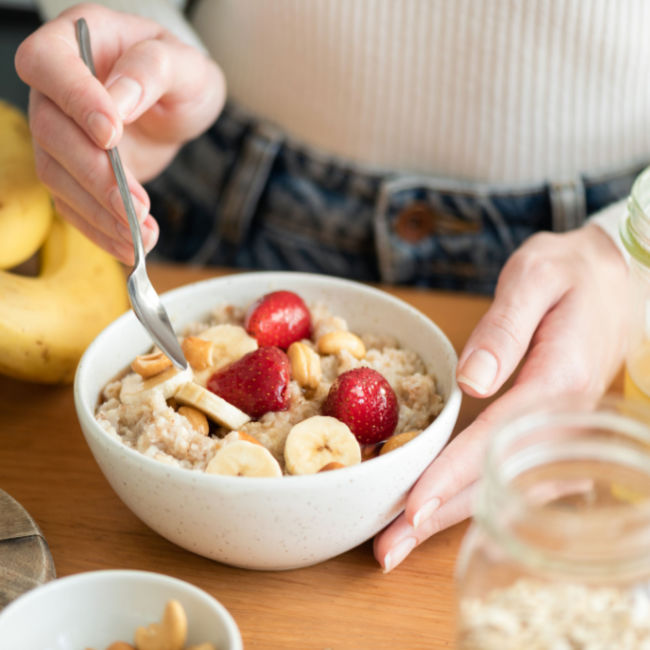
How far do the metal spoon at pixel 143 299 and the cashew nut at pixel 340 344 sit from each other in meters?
0.12

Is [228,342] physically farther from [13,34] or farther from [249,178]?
[13,34]

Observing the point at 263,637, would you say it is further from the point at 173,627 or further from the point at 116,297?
the point at 116,297

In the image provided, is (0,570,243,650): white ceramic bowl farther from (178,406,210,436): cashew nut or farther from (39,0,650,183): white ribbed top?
(39,0,650,183): white ribbed top

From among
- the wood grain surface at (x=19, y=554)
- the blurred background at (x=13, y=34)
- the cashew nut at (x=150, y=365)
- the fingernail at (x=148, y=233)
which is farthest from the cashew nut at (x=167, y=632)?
the blurred background at (x=13, y=34)

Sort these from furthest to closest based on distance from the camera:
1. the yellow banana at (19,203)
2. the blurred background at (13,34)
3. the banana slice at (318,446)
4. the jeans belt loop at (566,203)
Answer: the blurred background at (13,34)
the jeans belt loop at (566,203)
the yellow banana at (19,203)
the banana slice at (318,446)

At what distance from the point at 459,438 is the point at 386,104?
1.73 feet

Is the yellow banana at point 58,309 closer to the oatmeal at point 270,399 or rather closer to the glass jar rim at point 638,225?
the oatmeal at point 270,399

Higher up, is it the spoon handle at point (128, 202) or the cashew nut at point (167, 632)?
the spoon handle at point (128, 202)

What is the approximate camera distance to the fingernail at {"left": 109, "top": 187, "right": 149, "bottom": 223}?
0.72 meters

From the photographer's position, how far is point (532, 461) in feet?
1.48

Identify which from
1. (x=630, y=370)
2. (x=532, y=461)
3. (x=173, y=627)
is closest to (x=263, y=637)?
(x=173, y=627)

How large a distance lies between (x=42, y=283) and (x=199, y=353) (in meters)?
0.24

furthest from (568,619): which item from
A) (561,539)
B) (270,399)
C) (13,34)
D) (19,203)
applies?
(13,34)

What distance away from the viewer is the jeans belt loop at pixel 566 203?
103 cm
